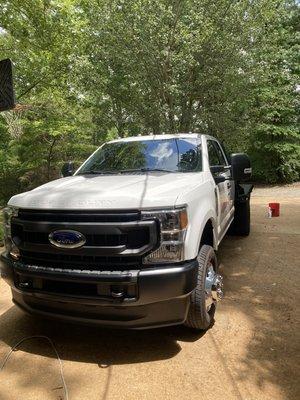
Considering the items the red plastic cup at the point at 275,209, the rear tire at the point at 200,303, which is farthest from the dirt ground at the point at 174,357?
the red plastic cup at the point at 275,209

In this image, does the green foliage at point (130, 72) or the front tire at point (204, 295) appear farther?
the green foliage at point (130, 72)

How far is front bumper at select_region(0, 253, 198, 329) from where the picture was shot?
2.91 meters

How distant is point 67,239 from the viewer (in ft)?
9.98

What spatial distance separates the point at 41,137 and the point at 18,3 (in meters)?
6.41

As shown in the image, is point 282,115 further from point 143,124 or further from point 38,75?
point 38,75

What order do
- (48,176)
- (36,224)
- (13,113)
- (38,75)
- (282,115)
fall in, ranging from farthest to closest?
(282,115) < (48,176) < (13,113) < (38,75) < (36,224)

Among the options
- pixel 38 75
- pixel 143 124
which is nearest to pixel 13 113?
pixel 38 75

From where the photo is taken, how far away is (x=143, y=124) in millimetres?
13836

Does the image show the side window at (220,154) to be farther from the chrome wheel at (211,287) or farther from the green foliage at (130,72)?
the green foliage at (130,72)

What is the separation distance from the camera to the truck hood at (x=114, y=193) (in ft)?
9.75

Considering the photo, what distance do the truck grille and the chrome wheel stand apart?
947mm

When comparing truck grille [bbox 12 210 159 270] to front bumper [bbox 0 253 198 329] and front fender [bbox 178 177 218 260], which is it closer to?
front bumper [bbox 0 253 198 329]

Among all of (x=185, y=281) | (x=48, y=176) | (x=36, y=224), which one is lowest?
(x=48, y=176)

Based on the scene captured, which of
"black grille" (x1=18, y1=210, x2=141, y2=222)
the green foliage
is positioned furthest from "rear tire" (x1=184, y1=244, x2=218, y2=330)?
the green foliage
